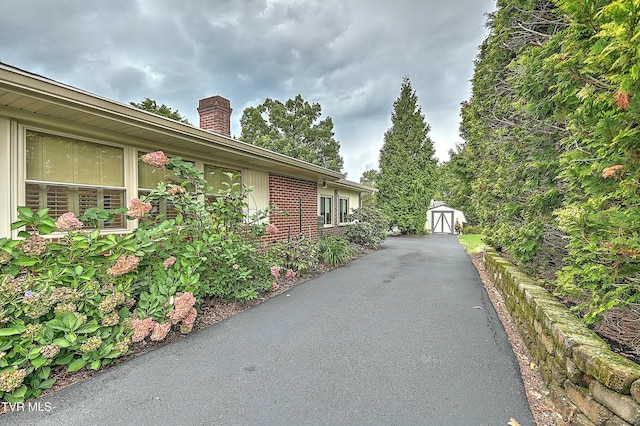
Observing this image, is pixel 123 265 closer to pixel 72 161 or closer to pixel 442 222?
pixel 72 161

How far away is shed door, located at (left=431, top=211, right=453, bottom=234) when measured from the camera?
26.4 meters

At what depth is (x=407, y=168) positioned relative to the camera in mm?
21094

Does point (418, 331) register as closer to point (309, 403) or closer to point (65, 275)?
point (309, 403)

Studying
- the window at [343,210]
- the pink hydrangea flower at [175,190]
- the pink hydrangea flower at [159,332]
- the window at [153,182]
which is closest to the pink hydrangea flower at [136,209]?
the pink hydrangea flower at [175,190]

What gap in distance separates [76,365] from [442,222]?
2735 cm

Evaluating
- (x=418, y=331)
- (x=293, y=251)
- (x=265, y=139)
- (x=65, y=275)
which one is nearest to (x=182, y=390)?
(x=65, y=275)

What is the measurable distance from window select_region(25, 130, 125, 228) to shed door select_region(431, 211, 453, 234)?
25621 millimetres

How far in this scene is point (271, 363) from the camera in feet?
10.5

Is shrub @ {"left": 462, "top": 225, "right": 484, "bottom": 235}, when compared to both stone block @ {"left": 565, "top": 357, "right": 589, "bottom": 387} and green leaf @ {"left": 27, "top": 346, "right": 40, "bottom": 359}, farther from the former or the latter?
green leaf @ {"left": 27, "top": 346, "right": 40, "bottom": 359}

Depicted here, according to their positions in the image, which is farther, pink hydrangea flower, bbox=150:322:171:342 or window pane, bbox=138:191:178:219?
window pane, bbox=138:191:178:219

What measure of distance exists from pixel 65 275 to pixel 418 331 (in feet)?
13.9

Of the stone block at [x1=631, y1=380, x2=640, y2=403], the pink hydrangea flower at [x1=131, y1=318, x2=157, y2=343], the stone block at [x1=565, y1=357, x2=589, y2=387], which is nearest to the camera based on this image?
the stone block at [x1=631, y1=380, x2=640, y2=403]

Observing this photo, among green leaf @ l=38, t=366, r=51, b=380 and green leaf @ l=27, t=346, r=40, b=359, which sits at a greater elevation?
green leaf @ l=27, t=346, r=40, b=359

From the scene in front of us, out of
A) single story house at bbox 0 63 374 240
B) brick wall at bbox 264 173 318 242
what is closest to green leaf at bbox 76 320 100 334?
single story house at bbox 0 63 374 240
